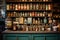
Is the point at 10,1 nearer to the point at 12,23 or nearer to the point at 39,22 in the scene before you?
the point at 12,23

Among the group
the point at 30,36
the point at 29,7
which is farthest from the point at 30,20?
the point at 30,36

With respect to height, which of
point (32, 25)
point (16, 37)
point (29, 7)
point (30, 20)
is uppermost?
point (29, 7)

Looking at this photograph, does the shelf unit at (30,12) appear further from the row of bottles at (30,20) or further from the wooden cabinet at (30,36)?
the wooden cabinet at (30,36)

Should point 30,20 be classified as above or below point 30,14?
below

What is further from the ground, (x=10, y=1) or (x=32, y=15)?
(x=10, y=1)

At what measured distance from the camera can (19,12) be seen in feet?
20.3

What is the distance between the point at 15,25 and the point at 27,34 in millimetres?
687

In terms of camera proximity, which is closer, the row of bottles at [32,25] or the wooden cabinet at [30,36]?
the wooden cabinet at [30,36]

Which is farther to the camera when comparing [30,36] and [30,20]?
[30,20]

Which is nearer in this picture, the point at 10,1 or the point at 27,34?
the point at 27,34

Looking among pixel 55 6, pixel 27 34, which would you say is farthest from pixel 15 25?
pixel 55 6

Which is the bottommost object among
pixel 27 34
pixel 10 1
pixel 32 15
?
pixel 27 34

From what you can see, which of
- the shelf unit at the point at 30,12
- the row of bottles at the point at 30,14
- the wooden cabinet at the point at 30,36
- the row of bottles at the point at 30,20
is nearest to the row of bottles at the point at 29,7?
the shelf unit at the point at 30,12

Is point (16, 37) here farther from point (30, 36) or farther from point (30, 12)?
point (30, 12)
